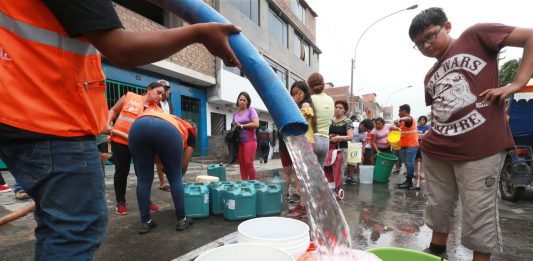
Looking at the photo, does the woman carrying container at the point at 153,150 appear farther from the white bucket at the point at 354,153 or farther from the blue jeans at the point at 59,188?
the white bucket at the point at 354,153

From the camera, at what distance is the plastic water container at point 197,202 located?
10.3 feet

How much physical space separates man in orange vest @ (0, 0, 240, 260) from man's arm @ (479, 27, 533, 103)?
179 centimetres

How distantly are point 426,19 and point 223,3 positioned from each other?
36.8 ft

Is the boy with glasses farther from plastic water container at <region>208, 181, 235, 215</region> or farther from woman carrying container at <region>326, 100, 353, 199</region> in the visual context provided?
woman carrying container at <region>326, 100, 353, 199</region>

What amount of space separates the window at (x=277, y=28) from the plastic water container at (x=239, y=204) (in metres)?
15.0

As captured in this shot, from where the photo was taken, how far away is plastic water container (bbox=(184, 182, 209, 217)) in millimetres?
3147

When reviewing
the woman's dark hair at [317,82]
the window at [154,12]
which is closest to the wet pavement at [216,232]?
the woman's dark hair at [317,82]

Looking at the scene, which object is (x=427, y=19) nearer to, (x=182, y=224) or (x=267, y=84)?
(x=267, y=84)

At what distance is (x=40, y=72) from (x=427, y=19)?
2.20m

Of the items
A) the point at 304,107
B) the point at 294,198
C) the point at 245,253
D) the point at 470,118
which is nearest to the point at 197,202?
the point at 294,198

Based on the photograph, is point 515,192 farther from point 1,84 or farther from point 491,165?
point 1,84

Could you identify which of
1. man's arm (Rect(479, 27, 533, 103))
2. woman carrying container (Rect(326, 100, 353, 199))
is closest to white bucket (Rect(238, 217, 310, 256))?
man's arm (Rect(479, 27, 533, 103))

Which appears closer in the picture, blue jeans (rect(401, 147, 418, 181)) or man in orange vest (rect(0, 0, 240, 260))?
man in orange vest (rect(0, 0, 240, 260))

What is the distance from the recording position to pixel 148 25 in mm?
9062
